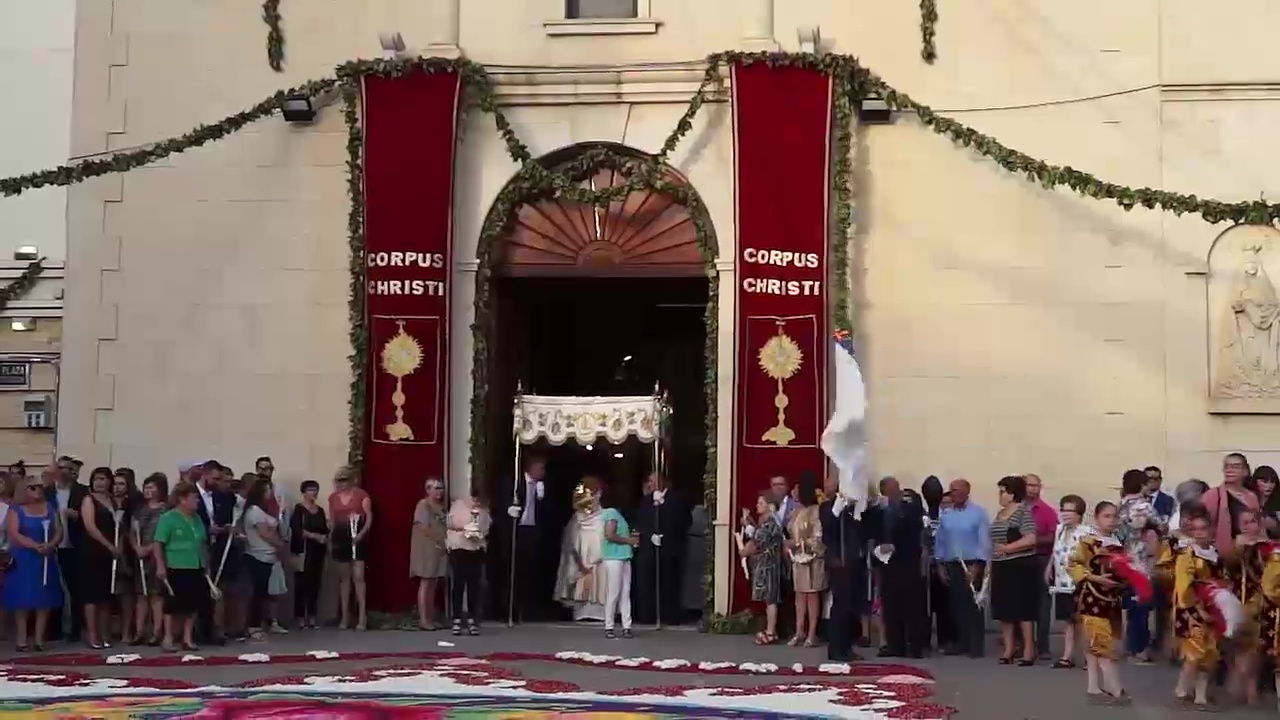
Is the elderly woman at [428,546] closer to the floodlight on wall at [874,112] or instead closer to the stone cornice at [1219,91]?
the floodlight on wall at [874,112]

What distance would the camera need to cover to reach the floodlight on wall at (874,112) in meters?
17.2

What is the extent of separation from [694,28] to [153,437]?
25.3 feet

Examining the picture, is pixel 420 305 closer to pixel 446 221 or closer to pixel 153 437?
pixel 446 221

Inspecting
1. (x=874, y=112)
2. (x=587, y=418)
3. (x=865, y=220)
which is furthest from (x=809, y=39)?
(x=587, y=418)

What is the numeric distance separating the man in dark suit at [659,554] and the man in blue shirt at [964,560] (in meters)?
3.40

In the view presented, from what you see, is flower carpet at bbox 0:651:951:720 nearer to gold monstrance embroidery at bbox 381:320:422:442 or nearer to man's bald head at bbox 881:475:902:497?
man's bald head at bbox 881:475:902:497

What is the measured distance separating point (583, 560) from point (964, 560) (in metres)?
4.44

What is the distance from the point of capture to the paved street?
1177 centimetres

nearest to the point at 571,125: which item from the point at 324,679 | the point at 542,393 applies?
the point at 542,393

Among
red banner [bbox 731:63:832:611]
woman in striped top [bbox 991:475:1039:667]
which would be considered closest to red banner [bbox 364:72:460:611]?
red banner [bbox 731:63:832:611]

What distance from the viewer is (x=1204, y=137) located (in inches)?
663

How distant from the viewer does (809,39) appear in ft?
56.3

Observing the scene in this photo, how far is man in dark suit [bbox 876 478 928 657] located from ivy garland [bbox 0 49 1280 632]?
7.63ft

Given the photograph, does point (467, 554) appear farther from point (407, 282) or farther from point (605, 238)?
point (605, 238)
